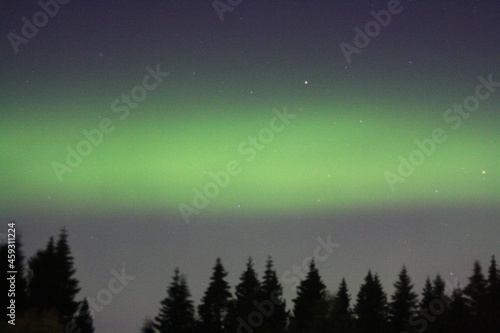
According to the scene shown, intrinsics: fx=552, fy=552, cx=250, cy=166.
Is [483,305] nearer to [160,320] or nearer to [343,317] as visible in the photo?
[343,317]

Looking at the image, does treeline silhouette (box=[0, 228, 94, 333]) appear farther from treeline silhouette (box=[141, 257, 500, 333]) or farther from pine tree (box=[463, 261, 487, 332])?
→ pine tree (box=[463, 261, 487, 332])

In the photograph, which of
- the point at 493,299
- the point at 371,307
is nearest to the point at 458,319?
the point at 493,299

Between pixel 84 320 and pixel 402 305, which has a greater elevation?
pixel 402 305

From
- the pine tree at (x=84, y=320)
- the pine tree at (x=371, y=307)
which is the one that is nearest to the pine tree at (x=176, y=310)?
the pine tree at (x=84, y=320)

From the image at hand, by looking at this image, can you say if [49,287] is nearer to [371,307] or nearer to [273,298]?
[273,298]

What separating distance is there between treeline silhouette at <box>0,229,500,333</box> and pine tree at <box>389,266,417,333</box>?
142 millimetres

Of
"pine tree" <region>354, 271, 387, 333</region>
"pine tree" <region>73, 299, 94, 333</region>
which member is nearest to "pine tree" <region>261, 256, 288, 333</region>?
"pine tree" <region>354, 271, 387, 333</region>

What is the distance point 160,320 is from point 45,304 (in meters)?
15.0

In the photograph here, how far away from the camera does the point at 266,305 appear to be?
67.7m

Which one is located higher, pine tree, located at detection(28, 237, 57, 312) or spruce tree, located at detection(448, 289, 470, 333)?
spruce tree, located at detection(448, 289, 470, 333)

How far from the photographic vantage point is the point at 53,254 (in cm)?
5362

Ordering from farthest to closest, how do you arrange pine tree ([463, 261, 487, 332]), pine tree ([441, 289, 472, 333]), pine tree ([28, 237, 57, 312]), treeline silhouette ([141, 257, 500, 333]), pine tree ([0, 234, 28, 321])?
pine tree ([463, 261, 487, 332]) < pine tree ([441, 289, 472, 333]) < treeline silhouette ([141, 257, 500, 333]) < pine tree ([28, 237, 57, 312]) < pine tree ([0, 234, 28, 321])

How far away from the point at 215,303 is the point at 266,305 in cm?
662

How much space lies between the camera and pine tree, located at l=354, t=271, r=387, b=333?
77188 millimetres
